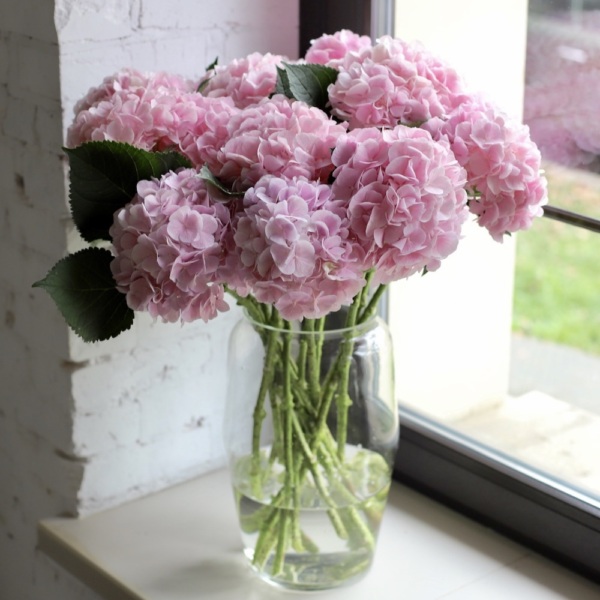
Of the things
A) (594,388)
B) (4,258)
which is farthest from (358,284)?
(4,258)

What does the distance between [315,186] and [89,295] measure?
0.24 m

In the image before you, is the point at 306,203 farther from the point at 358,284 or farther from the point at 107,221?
the point at 107,221

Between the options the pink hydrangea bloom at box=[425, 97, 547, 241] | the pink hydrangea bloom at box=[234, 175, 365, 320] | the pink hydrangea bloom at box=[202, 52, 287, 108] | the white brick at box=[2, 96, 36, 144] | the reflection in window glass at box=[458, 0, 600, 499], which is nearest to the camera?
the pink hydrangea bloom at box=[234, 175, 365, 320]

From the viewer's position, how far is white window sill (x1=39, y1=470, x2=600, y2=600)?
4.17 ft

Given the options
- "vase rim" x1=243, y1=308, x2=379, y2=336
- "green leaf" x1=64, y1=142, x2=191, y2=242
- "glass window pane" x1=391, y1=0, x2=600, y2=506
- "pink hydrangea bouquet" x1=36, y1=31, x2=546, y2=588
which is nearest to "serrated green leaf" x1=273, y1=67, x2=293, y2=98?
"pink hydrangea bouquet" x1=36, y1=31, x2=546, y2=588

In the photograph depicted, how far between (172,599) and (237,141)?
0.59 m

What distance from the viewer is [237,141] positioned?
96 cm

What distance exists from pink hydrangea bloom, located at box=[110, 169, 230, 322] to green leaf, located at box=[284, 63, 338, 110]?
0.16m

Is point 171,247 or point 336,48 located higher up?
point 336,48

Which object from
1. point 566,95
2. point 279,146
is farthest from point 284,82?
point 566,95

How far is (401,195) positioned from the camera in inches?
35.4

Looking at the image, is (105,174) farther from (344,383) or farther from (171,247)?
(344,383)

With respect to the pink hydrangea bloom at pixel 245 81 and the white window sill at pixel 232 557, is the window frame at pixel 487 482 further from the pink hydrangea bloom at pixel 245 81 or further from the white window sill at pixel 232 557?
the pink hydrangea bloom at pixel 245 81

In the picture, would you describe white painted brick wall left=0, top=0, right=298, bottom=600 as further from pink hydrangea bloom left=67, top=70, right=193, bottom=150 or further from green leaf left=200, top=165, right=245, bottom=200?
green leaf left=200, top=165, right=245, bottom=200
